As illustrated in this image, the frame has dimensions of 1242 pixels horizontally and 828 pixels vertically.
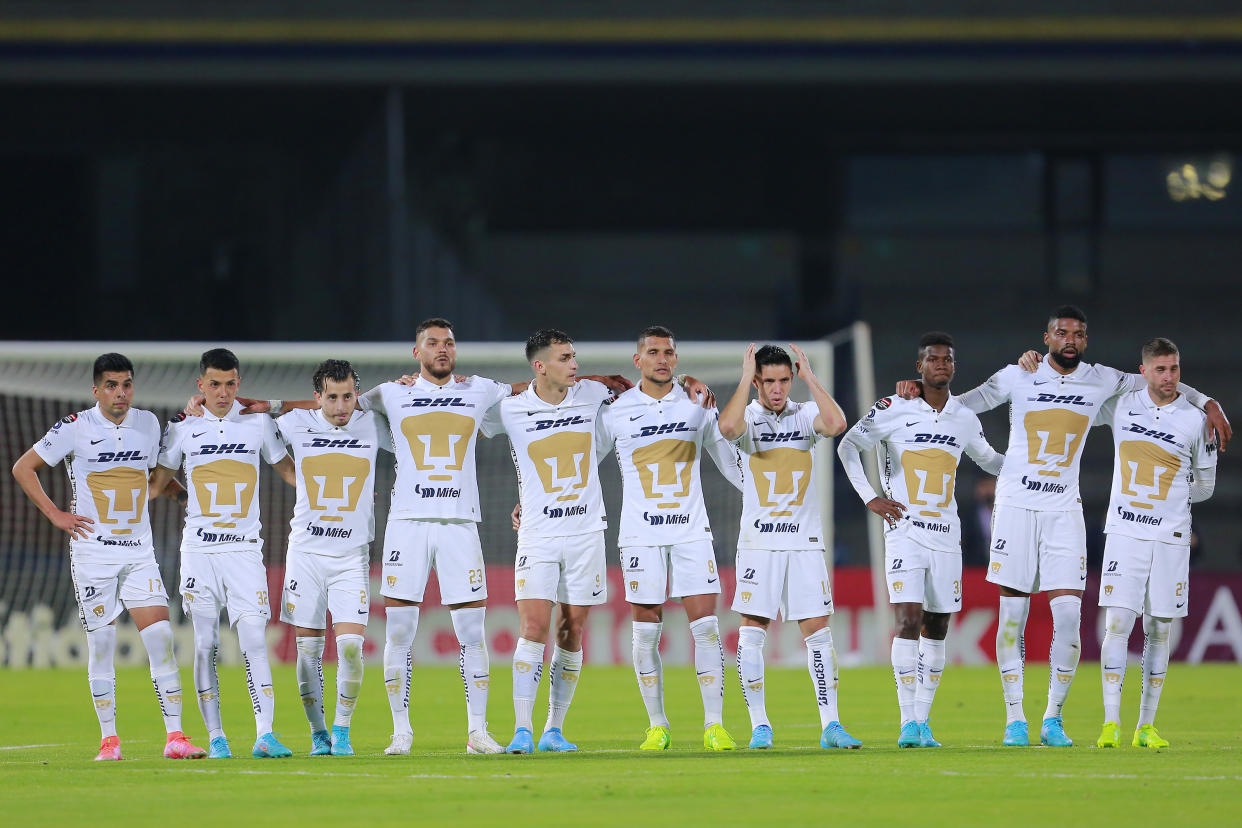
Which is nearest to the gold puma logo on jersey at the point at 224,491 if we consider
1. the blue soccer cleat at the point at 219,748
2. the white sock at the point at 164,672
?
the white sock at the point at 164,672

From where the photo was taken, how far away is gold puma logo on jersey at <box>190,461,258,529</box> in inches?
405

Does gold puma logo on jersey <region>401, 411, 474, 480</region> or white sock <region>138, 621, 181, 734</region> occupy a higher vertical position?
gold puma logo on jersey <region>401, 411, 474, 480</region>

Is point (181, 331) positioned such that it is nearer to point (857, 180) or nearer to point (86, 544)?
point (857, 180)

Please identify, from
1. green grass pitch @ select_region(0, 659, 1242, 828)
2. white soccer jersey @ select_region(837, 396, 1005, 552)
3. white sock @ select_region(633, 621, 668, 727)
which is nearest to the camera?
green grass pitch @ select_region(0, 659, 1242, 828)

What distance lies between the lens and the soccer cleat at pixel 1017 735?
10359mm

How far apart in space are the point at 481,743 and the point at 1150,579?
4194 millimetres

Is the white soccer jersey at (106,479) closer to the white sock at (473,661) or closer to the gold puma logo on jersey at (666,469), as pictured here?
the white sock at (473,661)

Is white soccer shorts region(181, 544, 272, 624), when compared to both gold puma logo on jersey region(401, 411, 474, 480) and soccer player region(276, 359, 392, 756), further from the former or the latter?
gold puma logo on jersey region(401, 411, 474, 480)

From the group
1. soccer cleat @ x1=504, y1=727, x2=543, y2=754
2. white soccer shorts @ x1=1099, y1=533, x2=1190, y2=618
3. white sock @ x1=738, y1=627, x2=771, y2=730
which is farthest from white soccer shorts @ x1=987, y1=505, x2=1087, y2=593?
soccer cleat @ x1=504, y1=727, x2=543, y2=754

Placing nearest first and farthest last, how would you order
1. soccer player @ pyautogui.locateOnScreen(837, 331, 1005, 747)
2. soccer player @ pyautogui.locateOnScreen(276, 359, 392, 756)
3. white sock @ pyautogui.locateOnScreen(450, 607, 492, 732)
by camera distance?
white sock @ pyautogui.locateOnScreen(450, 607, 492, 732) → soccer player @ pyautogui.locateOnScreen(276, 359, 392, 756) → soccer player @ pyautogui.locateOnScreen(837, 331, 1005, 747)

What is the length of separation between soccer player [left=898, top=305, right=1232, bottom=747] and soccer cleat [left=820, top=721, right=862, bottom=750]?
3.41ft

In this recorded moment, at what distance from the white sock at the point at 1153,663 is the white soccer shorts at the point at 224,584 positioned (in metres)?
5.34

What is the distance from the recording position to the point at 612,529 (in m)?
22.1

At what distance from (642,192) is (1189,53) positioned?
11.8 m
